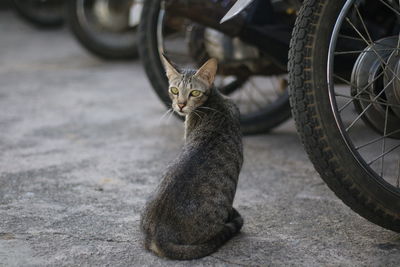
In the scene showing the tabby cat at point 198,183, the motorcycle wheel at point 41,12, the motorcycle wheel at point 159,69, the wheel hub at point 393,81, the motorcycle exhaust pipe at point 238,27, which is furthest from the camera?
the motorcycle wheel at point 41,12

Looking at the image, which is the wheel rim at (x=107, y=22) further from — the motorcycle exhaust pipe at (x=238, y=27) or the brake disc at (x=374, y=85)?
the brake disc at (x=374, y=85)

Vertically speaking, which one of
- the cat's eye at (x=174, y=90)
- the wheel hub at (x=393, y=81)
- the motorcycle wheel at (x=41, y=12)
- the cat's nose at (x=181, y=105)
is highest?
the wheel hub at (x=393, y=81)

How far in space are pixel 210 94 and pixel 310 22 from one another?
0.67 metres

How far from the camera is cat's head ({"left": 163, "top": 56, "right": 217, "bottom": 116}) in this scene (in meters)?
3.16

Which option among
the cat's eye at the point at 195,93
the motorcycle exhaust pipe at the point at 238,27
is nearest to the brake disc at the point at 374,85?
the cat's eye at the point at 195,93

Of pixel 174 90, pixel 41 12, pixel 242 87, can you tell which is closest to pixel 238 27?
pixel 174 90

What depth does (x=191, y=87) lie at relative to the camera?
10.4 ft

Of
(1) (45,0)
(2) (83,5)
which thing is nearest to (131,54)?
(2) (83,5)

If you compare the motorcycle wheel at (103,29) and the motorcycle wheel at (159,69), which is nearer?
the motorcycle wheel at (159,69)

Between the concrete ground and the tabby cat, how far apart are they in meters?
0.08

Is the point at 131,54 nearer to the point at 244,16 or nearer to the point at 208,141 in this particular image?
the point at 244,16

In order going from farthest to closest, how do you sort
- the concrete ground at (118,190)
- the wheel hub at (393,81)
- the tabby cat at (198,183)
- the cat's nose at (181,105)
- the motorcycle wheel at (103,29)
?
1. the motorcycle wheel at (103,29)
2. the cat's nose at (181,105)
3. the wheel hub at (393,81)
4. the concrete ground at (118,190)
5. the tabby cat at (198,183)

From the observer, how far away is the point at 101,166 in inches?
162

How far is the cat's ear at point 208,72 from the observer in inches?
126
